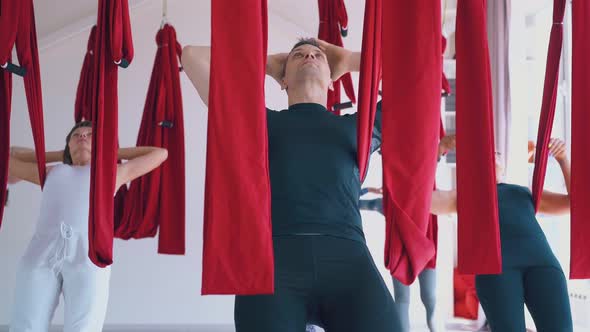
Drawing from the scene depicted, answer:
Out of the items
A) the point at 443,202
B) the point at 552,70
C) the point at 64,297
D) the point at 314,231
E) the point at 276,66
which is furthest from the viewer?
the point at 443,202

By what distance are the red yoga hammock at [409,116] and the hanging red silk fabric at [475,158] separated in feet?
0.32

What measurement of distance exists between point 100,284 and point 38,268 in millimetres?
260

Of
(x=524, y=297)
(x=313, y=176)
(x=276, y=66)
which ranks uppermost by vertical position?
(x=276, y=66)

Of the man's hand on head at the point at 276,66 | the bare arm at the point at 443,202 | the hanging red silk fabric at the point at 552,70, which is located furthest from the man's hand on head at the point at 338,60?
the bare arm at the point at 443,202

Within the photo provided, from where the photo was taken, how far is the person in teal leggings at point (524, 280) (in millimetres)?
2748

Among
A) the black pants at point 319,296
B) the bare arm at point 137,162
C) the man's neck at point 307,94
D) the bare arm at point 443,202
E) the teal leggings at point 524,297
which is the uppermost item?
the man's neck at point 307,94

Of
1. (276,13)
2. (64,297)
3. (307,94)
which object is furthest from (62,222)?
(276,13)

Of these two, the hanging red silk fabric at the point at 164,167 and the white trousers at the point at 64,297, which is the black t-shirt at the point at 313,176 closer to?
the white trousers at the point at 64,297

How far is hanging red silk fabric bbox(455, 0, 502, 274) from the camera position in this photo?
159 centimetres

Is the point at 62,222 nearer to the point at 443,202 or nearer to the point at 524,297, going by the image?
the point at 443,202

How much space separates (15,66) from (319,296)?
124cm

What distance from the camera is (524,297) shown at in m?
2.89

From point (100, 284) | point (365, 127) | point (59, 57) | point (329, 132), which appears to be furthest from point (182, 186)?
point (59, 57)

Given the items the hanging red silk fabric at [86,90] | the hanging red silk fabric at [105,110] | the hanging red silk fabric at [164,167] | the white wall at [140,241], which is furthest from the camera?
the white wall at [140,241]
